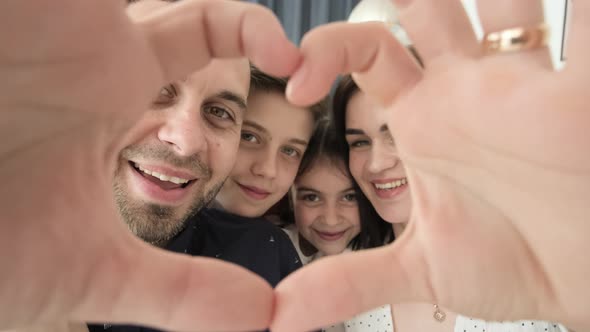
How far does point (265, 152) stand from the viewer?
1350 millimetres

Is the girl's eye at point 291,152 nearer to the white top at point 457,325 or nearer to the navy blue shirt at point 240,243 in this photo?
the navy blue shirt at point 240,243

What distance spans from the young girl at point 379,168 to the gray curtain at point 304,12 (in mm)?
1291

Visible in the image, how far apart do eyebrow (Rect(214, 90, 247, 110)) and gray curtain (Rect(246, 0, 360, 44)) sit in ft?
4.94

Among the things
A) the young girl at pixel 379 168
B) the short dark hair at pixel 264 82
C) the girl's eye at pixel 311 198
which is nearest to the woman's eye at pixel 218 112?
the short dark hair at pixel 264 82

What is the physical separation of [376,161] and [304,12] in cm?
163

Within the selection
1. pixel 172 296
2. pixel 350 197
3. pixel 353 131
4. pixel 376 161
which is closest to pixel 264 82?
pixel 353 131

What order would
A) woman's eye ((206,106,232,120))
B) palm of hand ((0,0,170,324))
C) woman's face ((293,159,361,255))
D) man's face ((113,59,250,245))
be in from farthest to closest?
woman's face ((293,159,361,255)) → woman's eye ((206,106,232,120)) → man's face ((113,59,250,245)) → palm of hand ((0,0,170,324))

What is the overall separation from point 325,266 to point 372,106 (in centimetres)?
90

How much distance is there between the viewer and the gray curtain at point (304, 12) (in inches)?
101

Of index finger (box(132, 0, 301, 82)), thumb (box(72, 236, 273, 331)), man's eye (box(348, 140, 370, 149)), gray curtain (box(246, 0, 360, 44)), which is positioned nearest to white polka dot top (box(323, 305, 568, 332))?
man's eye (box(348, 140, 370, 149))

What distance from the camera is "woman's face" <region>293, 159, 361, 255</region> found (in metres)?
1.50

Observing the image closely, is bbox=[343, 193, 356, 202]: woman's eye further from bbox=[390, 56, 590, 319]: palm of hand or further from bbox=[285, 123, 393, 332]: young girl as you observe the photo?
bbox=[390, 56, 590, 319]: palm of hand

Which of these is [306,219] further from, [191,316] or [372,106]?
[191,316]

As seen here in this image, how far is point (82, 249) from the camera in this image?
460 mm
